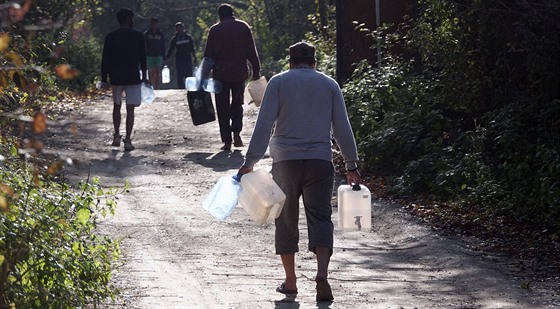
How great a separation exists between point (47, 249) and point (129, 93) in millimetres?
9526

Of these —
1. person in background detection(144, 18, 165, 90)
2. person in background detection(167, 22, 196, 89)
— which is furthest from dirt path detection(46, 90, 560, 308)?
person in background detection(167, 22, 196, 89)

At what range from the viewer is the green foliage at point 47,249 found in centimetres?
623

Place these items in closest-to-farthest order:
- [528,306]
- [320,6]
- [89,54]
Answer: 1. [528,306]
2. [320,6]
3. [89,54]

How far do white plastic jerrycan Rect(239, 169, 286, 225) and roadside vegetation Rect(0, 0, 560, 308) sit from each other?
3.13ft

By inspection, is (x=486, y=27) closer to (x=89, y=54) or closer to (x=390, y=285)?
(x=390, y=285)

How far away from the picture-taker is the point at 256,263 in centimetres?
912

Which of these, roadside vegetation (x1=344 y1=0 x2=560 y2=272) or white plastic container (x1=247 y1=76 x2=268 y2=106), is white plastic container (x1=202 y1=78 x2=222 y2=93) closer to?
white plastic container (x1=247 y1=76 x2=268 y2=106)

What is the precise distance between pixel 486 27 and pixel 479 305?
553cm

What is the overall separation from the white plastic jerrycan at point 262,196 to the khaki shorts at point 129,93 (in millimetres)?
8448

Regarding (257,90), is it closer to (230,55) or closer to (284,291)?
(230,55)

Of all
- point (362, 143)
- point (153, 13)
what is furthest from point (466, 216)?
point (153, 13)

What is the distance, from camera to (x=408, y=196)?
12477 millimetres

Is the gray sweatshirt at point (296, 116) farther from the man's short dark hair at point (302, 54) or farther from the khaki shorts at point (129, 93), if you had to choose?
the khaki shorts at point (129, 93)

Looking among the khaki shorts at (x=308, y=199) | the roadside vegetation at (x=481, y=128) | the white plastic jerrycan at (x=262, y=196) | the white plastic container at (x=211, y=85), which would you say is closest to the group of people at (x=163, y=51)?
the white plastic container at (x=211, y=85)
